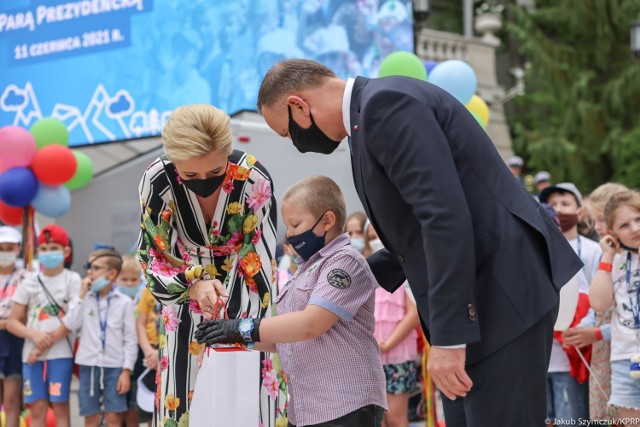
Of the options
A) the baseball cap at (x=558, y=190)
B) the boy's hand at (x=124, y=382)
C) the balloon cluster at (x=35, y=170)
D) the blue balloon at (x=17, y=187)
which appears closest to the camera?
the baseball cap at (x=558, y=190)

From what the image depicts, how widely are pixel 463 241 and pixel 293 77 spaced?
0.81 metres

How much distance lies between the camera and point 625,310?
495 cm

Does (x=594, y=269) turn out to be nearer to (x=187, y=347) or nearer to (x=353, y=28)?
(x=187, y=347)

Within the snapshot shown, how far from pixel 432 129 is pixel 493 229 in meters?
0.34

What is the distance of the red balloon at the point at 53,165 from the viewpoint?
8695 mm

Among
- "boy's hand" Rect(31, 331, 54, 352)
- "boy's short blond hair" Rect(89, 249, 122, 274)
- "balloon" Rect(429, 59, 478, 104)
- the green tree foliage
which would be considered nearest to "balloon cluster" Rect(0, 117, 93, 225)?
"boy's short blond hair" Rect(89, 249, 122, 274)

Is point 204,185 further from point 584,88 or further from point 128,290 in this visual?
point 584,88

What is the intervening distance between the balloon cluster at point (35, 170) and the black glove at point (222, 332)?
5780 mm

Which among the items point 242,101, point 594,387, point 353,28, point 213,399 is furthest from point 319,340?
point 353,28

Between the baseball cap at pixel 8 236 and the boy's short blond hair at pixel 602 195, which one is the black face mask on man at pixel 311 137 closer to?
the boy's short blond hair at pixel 602 195

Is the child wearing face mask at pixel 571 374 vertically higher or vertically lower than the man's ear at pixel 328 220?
lower

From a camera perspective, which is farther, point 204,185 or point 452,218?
point 204,185

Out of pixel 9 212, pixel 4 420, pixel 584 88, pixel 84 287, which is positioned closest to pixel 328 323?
pixel 84 287

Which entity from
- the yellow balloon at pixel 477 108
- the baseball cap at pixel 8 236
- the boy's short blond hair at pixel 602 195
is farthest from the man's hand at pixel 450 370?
the yellow balloon at pixel 477 108
